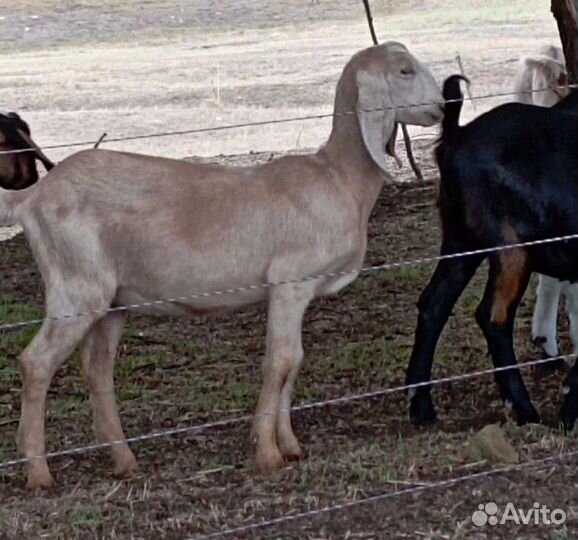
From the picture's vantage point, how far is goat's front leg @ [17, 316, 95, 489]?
566 cm

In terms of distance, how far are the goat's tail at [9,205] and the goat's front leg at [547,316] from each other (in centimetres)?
301

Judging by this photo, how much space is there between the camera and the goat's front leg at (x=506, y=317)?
6.16 m

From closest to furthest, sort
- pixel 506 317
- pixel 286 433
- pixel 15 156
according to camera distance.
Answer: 1. pixel 286 433
2. pixel 506 317
3. pixel 15 156

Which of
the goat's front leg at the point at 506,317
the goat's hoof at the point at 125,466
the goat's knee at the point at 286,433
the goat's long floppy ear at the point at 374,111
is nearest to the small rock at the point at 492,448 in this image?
the goat's front leg at the point at 506,317

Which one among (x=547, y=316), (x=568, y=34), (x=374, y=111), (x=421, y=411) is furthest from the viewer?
(x=568, y=34)

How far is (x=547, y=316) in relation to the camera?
24.7ft

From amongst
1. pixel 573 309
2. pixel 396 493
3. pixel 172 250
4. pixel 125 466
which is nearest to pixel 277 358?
pixel 172 250

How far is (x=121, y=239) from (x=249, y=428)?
1.30m

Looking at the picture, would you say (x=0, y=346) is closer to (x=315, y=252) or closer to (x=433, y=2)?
(x=315, y=252)

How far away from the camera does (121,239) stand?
5691 millimetres

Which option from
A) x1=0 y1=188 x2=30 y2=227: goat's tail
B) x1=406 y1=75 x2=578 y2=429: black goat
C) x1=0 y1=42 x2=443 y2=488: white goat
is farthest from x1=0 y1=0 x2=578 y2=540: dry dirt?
x1=0 y1=188 x2=30 y2=227: goat's tail

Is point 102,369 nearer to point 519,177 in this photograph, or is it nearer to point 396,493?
point 396,493

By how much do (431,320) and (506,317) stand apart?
0.45 m

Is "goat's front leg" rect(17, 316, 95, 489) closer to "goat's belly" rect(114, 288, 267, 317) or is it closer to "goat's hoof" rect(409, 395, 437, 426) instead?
"goat's belly" rect(114, 288, 267, 317)
